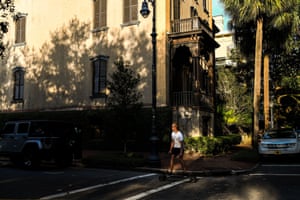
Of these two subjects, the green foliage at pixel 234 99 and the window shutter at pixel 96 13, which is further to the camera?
the green foliage at pixel 234 99

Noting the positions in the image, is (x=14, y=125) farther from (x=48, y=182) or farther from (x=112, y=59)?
(x=112, y=59)

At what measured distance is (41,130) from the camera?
1426cm

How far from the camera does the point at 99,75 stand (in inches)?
949

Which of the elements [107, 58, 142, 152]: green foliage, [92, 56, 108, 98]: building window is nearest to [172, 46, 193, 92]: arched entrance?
[92, 56, 108, 98]: building window

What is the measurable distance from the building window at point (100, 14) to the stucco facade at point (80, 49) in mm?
218

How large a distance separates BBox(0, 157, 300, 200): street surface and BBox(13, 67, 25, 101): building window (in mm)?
15071

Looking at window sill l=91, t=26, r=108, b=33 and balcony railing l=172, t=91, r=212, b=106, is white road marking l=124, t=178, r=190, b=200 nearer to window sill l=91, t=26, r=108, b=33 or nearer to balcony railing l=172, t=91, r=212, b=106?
balcony railing l=172, t=91, r=212, b=106

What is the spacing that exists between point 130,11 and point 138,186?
15.2 meters

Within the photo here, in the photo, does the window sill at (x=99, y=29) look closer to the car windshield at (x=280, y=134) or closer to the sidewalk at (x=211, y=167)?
the sidewalk at (x=211, y=167)

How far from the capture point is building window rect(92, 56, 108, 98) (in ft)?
78.2

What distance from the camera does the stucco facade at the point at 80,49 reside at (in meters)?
21.8

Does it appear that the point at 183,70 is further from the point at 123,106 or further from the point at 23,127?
the point at 23,127

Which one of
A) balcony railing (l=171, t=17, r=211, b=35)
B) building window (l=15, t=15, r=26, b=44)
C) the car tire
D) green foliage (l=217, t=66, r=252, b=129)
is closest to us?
the car tire

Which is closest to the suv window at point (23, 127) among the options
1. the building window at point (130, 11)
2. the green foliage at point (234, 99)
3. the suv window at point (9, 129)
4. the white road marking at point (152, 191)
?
the suv window at point (9, 129)
